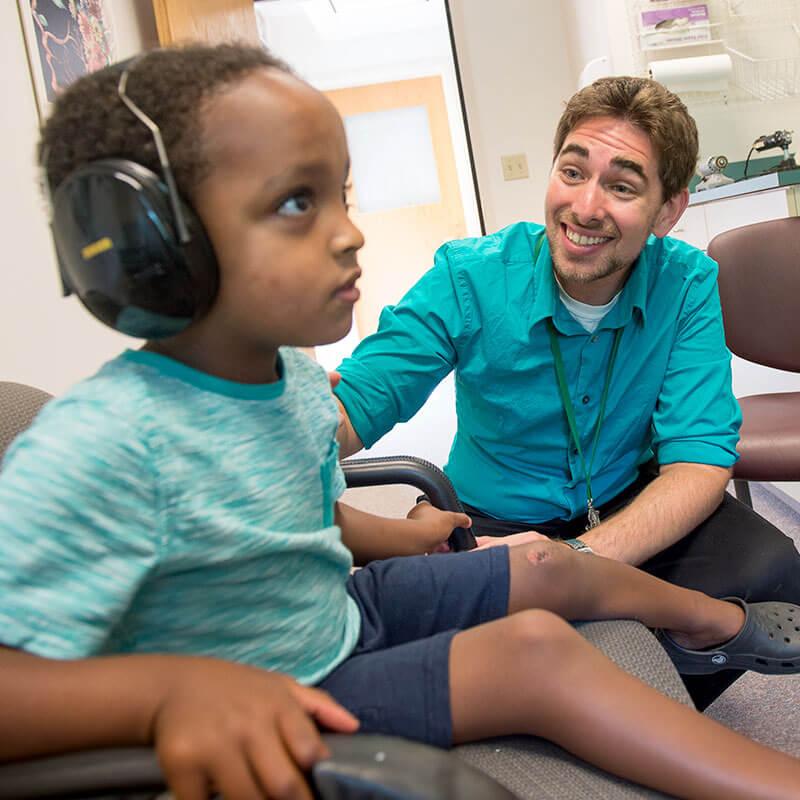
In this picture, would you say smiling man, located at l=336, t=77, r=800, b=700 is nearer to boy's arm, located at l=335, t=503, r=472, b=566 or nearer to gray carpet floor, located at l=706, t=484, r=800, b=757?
boy's arm, located at l=335, t=503, r=472, b=566

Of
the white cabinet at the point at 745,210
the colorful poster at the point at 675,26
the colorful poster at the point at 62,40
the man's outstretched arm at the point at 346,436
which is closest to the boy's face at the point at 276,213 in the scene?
the man's outstretched arm at the point at 346,436

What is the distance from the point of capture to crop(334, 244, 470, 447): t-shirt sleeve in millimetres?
1277

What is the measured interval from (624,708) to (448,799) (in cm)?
27

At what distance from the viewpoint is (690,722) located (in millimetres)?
614

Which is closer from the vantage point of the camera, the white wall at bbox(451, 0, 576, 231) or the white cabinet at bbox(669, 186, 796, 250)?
the white cabinet at bbox(669, 186, 796, 250)

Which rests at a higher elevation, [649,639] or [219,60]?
[219,60]

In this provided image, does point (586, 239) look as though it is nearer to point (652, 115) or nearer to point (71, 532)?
point (652, 115)

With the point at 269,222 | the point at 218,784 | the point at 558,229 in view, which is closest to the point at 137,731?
the point at 218,784

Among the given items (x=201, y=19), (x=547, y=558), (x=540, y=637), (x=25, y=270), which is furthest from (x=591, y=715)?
(x=201, y=19)

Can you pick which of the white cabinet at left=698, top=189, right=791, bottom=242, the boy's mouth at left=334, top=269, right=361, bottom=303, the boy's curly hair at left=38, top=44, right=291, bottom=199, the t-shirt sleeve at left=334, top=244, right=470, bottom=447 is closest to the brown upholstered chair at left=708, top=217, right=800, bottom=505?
the white cabinet at left=698, top=189, right=791, bottom=242

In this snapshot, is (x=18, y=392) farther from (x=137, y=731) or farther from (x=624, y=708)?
(x=624, y=708)

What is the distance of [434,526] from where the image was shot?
38.7 inches

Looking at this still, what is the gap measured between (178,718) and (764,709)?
1376 millimetres

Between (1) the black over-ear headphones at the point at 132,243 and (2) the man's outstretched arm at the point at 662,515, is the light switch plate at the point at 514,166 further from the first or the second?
(1) the black over-ear headphones at the point at 132,243
